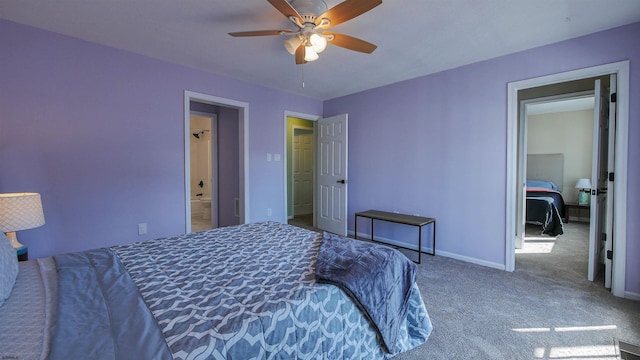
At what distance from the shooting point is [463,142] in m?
3.41

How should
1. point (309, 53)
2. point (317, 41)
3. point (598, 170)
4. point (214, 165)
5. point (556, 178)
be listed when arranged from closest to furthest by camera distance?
point (317, 41) → point (309, 53) → point (598, 170) → point (214, 165) → point (556, 178)

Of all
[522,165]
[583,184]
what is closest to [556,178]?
[583,184]

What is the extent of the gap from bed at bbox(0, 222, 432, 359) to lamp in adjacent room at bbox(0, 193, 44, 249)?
2.06ft

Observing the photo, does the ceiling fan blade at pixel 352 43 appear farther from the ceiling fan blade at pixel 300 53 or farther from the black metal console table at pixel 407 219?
the black metal console table at pixel 407 219

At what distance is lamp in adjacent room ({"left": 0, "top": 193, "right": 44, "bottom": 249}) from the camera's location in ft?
6.30

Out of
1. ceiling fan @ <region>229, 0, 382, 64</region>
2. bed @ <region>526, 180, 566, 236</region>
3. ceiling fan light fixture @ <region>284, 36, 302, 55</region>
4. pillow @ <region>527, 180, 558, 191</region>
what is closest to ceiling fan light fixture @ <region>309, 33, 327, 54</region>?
ceiling fan @ <region>229, 0, 382, 64</region>

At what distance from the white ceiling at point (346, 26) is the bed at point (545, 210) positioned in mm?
3171

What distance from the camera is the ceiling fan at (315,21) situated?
5.63 ft

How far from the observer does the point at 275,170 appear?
442 centimetres

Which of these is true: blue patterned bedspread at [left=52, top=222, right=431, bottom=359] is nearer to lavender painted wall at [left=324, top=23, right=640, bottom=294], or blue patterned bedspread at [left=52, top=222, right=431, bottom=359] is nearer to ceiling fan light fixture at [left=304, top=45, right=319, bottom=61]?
ceiling fan light fixture at [left=304, top=45, right=319, bottom=61]

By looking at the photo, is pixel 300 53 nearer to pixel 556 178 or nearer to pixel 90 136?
pixel 90 136

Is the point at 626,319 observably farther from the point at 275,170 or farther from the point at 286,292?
the point at 275,170

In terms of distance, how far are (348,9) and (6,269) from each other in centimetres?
224

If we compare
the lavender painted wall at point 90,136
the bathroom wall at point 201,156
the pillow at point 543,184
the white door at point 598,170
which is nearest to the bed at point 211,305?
the lavender painted wall at point 90,136
